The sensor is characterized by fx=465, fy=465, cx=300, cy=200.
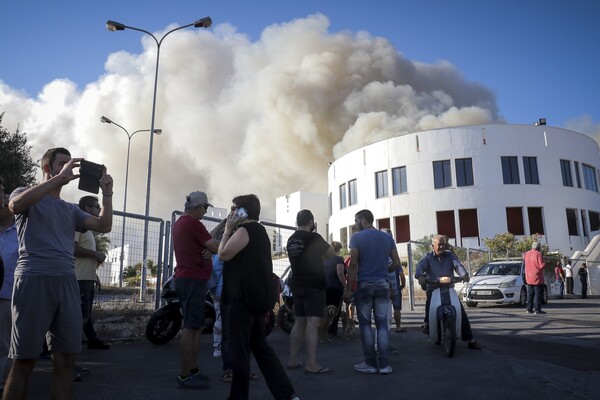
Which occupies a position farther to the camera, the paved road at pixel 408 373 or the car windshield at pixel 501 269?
the car windshield at pixel 501 269

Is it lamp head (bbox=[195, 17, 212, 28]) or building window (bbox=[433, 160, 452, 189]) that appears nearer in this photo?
lamp head (bbox=[195, 17, 212, 28])

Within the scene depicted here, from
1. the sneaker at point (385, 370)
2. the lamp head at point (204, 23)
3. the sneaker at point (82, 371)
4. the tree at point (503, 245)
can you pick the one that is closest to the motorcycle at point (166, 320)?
the sneaker at point (82, 371)

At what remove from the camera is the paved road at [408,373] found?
13.7ft

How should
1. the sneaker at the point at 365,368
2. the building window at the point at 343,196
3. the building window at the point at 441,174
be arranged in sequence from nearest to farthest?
the sneaker at the point at 365,368, the building window at the point at 441,174, the building window at the point at 343,196

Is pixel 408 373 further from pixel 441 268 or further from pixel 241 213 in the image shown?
pixel 241 213

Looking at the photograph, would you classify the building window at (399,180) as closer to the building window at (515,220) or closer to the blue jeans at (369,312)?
the building window at (515,220)

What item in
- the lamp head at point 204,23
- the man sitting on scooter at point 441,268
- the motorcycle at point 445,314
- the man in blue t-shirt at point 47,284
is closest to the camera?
the man in blue t-shirt at point 47,284

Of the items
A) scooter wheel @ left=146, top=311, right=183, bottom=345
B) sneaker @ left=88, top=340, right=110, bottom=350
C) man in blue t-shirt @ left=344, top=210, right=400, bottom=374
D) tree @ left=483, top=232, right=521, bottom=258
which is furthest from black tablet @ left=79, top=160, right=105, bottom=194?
tree @ left=483, top=232, right=521, bottom=258

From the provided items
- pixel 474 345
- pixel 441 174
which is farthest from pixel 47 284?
pixel 441 174

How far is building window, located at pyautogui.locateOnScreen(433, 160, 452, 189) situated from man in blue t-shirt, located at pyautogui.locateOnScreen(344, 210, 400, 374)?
29.2 metres

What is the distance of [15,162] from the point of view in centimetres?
2092

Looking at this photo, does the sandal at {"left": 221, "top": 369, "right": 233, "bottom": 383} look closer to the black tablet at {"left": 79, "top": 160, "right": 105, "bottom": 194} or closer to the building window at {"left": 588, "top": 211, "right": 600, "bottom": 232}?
the black tablet at {"left": 79, "top": 160, "right": 105, "bottom": 194}

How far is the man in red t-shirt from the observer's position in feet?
14.1

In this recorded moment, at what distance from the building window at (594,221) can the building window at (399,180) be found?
46.9ft
